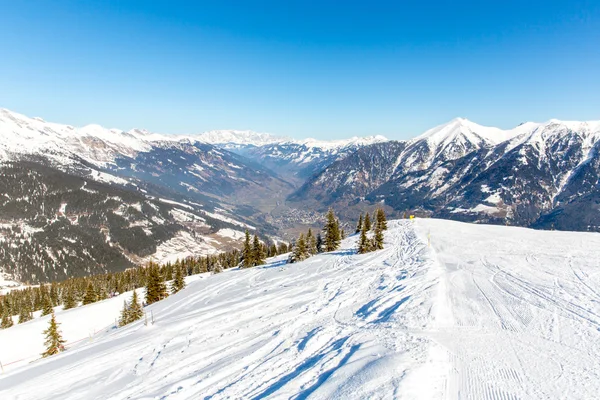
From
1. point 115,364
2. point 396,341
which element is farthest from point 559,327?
point 115,364

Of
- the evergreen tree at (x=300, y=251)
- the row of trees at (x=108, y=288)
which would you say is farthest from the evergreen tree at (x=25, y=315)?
the evergreen tree at (x=300, y=251)

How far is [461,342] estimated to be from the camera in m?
11.0

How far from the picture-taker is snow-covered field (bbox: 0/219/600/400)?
8.38m

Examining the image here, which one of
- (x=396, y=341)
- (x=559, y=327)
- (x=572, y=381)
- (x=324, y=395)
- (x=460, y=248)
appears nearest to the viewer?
(x=324, y=395)

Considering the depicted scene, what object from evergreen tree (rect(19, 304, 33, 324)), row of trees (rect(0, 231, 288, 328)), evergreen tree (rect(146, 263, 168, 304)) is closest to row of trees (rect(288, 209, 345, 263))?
row of trees (rect(0, 231, 288, 328))

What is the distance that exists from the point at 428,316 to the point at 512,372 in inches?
204

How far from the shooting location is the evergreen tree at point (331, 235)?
52875 millimetres

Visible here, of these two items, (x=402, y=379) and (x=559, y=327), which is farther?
(x=559, y=327)

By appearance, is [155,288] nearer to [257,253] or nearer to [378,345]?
[257,253]

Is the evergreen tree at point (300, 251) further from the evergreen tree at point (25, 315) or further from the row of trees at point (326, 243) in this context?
the evergreen tree at point (25, 315)

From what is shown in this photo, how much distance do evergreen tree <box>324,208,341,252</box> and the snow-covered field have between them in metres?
26.4

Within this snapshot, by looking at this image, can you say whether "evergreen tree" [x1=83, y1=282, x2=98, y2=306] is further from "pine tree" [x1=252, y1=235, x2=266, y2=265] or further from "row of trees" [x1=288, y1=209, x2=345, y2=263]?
"row of trees" [x1=288, y1=209, x2=345, y2=263]

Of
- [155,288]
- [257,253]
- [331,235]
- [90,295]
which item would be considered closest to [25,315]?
[90,295]

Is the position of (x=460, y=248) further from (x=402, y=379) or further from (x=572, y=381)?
(x=402, y=379)
